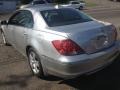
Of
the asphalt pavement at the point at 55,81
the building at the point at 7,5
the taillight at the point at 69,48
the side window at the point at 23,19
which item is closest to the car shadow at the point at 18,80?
the asphalt pavement at the point at 55,81

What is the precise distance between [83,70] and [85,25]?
1056 mm

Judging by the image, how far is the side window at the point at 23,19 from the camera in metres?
6.09

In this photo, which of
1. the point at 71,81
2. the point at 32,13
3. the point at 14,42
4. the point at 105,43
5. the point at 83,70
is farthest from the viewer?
the point at 14,42

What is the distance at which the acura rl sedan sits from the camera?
189 inches

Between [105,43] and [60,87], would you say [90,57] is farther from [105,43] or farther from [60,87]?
[60,87]

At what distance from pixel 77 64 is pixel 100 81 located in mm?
1042

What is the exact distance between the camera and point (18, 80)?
586 centimetres

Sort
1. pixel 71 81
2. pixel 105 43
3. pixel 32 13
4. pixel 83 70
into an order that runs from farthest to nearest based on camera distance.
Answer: pixel 32 13
pixel 71 81
pixel 105 43
pixel 83 70

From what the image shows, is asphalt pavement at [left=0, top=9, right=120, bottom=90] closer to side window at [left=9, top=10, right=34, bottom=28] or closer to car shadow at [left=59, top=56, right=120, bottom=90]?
car shadow at [left=59, top=56, right=120, bottom=90]

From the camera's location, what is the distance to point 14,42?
7094 millimetres

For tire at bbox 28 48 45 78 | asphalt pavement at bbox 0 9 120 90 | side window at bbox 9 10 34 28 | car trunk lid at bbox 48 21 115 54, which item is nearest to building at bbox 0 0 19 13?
side window at bbox 9 10 34 28

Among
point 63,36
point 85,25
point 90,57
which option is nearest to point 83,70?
point 90,57

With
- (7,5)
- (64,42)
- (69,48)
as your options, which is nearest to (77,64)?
(69,48)

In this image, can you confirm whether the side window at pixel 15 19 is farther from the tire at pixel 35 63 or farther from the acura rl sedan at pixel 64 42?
the tire at pixel 35 63
